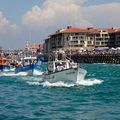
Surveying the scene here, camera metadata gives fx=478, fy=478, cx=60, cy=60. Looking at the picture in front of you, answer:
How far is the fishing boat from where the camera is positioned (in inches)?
1866

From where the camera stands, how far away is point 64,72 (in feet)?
157

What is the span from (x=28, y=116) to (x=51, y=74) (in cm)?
2280

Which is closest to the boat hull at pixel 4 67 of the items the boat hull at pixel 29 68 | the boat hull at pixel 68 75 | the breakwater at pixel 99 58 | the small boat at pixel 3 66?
the small boat at pixel 3 66

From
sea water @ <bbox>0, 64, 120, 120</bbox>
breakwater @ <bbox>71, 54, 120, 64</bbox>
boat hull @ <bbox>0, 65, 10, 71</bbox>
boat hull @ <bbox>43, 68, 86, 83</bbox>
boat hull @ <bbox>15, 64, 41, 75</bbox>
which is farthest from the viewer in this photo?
breakwater @ <bbox>71, 54, 120, 64</bbox>

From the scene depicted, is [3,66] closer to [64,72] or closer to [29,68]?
[29,68]

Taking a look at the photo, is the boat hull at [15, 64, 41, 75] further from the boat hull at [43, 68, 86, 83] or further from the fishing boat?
the boat hull at [43, 68, 86, 83]

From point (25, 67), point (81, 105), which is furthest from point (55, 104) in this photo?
point (25, 67)

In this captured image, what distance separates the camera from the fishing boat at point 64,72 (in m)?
47.4

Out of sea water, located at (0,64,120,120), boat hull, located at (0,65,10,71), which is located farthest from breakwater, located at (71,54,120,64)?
sea water, located at (0,64,120,120)

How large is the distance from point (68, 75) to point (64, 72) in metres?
0.51

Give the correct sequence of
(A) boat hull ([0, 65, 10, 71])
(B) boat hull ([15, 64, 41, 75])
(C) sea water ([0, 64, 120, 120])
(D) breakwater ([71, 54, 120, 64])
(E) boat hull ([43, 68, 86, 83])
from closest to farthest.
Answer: (C) sea water ([0, 64, 120, 120])
(E) boat hull ([43, 68, 86, 83])
(B) boat hull ([15, 64, 41, 75])
(A) boat hull ([0, 65, 10, 71])
(D) breakwater ([71, 54, 120, 64])

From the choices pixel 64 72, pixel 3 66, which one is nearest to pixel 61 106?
pixel 64 72

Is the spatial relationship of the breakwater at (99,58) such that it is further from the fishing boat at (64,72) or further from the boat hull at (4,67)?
the fishing boat at (64,72)

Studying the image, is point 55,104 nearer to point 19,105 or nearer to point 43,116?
point 19,105
